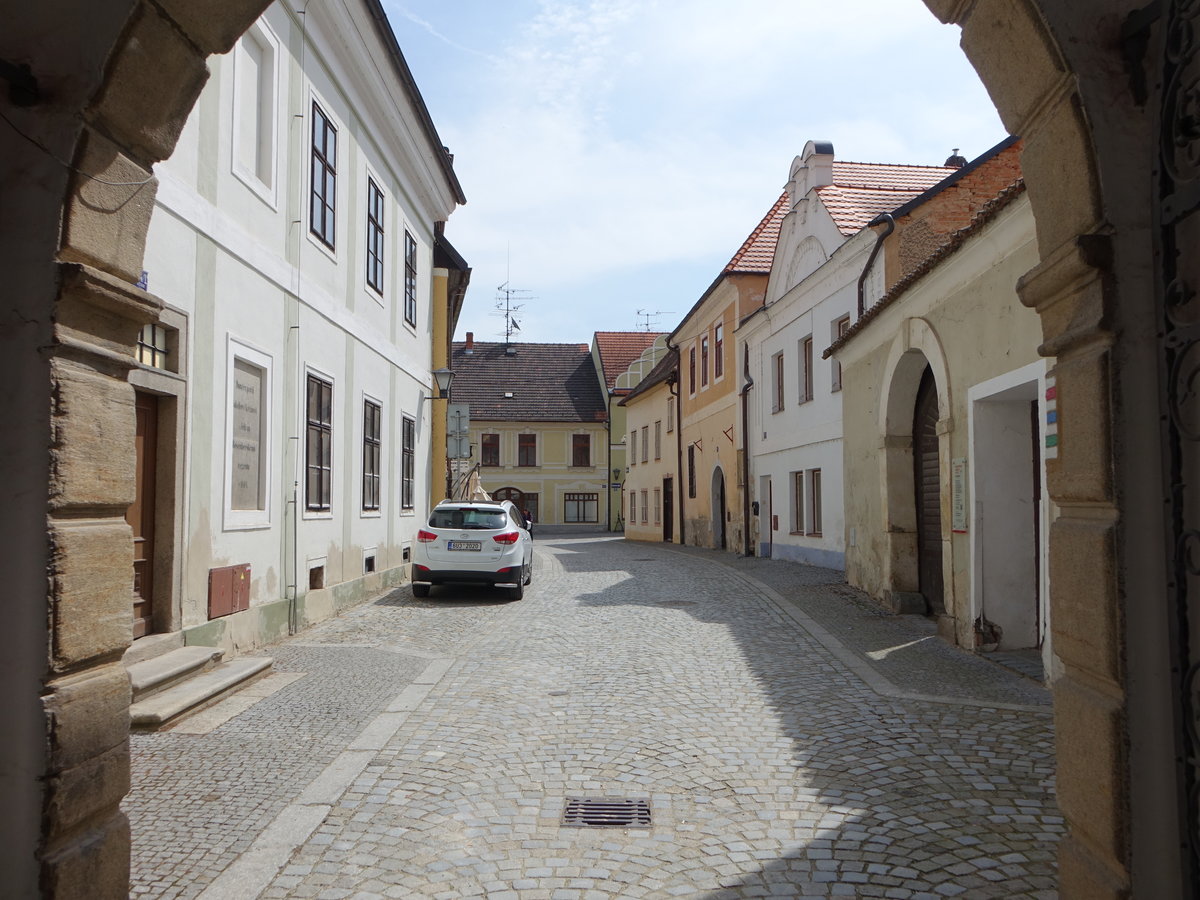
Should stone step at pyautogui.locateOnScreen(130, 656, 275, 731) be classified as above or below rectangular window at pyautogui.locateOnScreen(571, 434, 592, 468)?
below

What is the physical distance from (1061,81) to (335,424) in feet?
37.2

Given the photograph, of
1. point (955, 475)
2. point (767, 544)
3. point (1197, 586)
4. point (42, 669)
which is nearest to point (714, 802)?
point (1197, 586)

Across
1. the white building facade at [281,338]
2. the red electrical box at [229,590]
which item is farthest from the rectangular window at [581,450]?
the red electrical box at [229,590]

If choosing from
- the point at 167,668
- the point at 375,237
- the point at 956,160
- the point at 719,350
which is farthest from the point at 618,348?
the point at 167,668

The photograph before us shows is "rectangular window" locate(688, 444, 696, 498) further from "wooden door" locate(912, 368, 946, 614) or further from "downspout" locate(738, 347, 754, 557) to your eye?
"wooden door" locate(912, 368, 946, 614)

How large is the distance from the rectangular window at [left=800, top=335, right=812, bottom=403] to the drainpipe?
3404mm

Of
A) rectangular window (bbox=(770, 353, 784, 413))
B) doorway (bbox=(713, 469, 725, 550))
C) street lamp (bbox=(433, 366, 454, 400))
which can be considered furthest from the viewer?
doorway (bbox=(713, 469, 725, 550))

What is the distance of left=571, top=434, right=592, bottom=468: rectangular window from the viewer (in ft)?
179

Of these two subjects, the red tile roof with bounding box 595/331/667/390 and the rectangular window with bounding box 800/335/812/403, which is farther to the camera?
the red tile roof with bounding box 595/331/667/390

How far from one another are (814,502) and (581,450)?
33.7m

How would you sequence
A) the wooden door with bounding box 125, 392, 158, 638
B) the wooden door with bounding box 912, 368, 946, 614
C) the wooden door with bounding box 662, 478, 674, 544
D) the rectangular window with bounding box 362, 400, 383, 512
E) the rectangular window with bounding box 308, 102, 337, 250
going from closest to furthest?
the wooden door with bounding box 125, 392, 158, 638 < the wooden door with bounding box 912, 368, 946, 614 < the rectangular window with bounding box 308, 102, 337, 250 < the rectangular window with bounding box 362, 400, 383, 512 < the wooden door with bounding box 662, 478, 674, 544

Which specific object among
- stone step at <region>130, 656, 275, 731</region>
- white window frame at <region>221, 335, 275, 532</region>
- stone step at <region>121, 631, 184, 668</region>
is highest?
white window frame at <region>221, 335, 275, 532</region>

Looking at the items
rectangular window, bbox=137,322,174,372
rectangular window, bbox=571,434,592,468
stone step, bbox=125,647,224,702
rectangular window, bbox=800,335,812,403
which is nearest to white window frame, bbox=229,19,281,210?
rectangular window, bbox=137,322,174,372

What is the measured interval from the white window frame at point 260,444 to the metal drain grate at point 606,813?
220 inches
